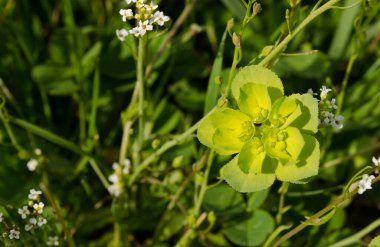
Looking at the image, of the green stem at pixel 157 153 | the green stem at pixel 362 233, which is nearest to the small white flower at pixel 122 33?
the green stem at pixel 157 153

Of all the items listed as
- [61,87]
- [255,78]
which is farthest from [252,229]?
[61,87]

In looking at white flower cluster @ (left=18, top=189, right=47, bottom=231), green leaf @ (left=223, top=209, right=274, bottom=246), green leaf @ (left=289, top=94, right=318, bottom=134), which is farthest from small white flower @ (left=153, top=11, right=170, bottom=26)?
green leaf @ (left=223, top=209, right=274, bottom=246)

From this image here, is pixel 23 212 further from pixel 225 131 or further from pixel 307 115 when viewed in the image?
pixel 307 115

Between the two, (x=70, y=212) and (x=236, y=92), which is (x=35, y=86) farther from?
(x=236, y=92)

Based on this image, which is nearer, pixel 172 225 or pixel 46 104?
pixel 172 225

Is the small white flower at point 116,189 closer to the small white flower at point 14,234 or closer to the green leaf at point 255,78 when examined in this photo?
the small white flower at point 14,234

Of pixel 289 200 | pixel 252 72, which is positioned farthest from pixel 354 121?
pixel 252 72
